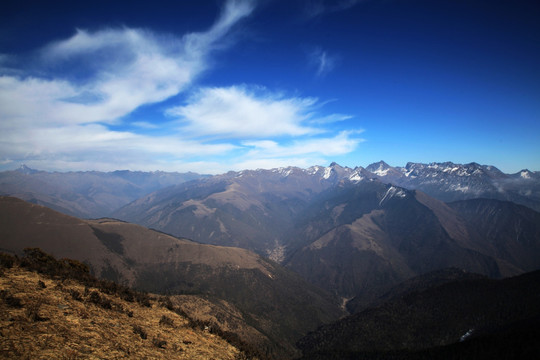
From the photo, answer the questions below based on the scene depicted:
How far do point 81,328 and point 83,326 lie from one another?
0.46 metres

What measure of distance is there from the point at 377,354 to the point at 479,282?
117923 mm

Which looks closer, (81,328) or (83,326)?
(81,328)

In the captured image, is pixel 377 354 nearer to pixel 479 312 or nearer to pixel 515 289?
pixel 479 312

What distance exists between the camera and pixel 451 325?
128375 mm

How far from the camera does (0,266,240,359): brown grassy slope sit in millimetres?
16500

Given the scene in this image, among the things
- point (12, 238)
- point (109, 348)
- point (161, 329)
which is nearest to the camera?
point (109, 348)

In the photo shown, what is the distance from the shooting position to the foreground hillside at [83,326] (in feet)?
54.5

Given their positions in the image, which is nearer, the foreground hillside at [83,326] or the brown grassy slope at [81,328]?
the brown grassy slope at [81,328]

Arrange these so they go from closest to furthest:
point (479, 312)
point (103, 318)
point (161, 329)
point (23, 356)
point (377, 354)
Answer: point (23, 356) < point (103, 318) < point (161, 329) < point (377, 354) < point (479, 312)

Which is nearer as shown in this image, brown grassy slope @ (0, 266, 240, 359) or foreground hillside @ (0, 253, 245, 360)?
brown grassy slope @ (0, 266, 240, 359)

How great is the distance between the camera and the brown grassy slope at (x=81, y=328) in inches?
650

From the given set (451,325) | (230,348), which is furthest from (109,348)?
(451,325)

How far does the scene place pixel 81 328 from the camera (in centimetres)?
2044

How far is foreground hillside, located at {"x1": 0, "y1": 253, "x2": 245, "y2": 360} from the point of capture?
655 inches
